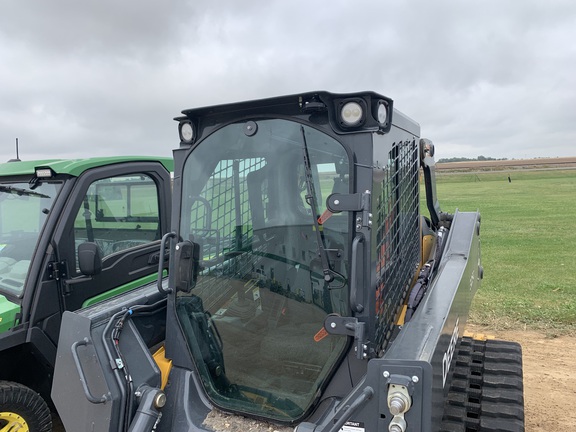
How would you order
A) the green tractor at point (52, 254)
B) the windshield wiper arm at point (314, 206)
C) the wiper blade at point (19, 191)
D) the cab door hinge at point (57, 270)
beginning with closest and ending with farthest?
the windshield wiper arm at point (314, 206)
the green tractor at point (52, 254)
the cab door hinge at point (57, 270)
the wiper blade at point (19, 191)

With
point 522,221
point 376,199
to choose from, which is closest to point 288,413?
point 376,199

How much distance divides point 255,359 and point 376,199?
1074 millimetres

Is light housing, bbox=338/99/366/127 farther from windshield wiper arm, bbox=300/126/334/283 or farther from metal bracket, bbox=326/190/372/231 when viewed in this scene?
metal bracket, bbox=326/190/372/231

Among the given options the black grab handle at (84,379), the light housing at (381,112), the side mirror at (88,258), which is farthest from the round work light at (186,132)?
the side mirror at (88,258)

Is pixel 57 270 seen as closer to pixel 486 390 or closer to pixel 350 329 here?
pixel 350 329

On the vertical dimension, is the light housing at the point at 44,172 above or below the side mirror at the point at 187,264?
above

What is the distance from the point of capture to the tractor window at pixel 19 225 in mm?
3586

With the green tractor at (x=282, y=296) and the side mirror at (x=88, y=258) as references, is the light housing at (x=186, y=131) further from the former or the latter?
the side mirror at (x=88, y=258)

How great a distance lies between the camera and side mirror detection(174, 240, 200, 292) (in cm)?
263

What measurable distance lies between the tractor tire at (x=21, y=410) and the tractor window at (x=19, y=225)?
69cm

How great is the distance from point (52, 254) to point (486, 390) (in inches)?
122

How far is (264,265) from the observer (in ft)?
8.07

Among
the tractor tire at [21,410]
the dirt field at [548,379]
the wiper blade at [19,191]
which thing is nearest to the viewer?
the tractor tire at [21,410]

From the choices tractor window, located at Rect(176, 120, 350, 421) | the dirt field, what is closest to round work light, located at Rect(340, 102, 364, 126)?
tractor window, located at Rect(176, 120, 350, 421)
